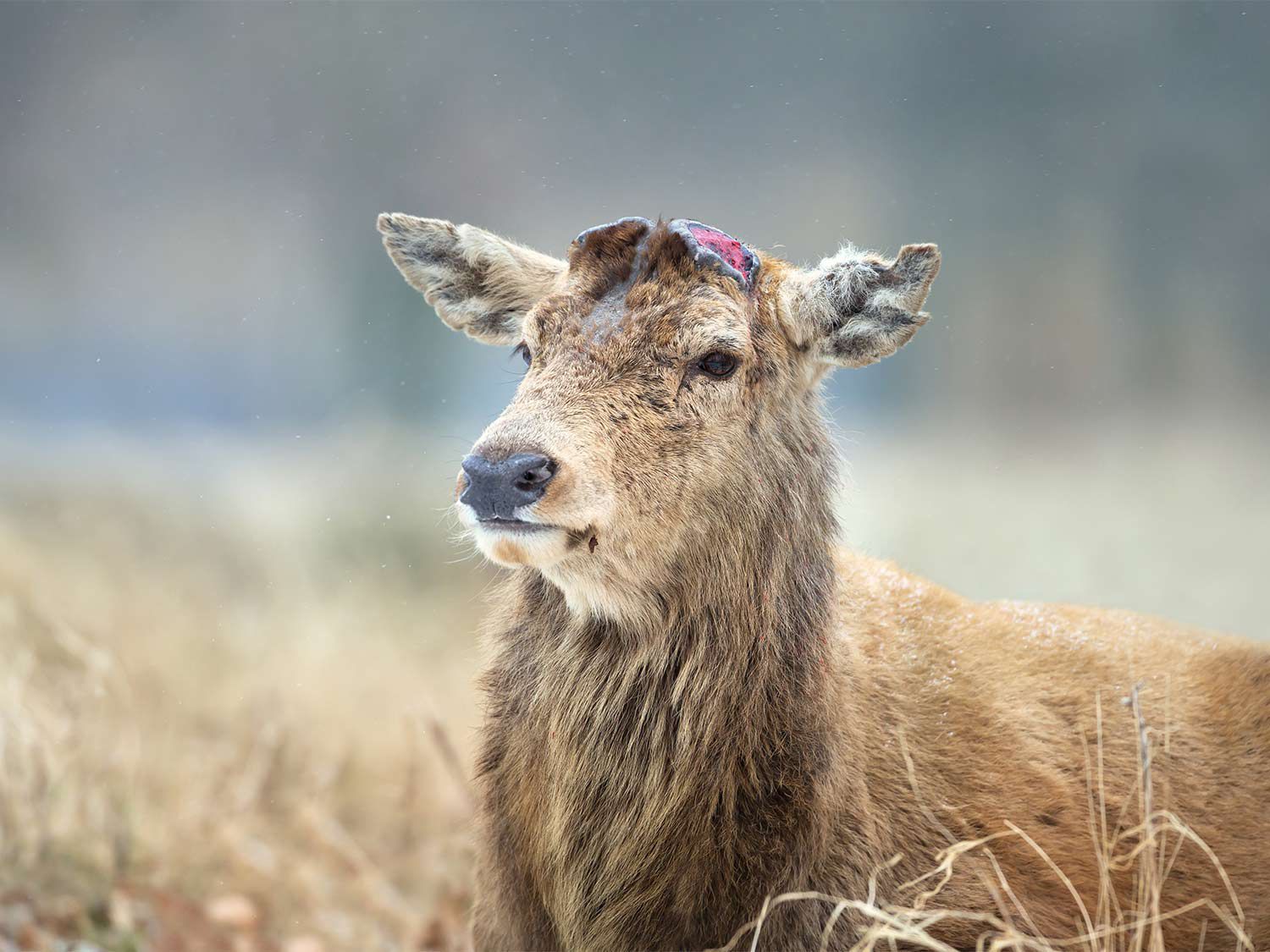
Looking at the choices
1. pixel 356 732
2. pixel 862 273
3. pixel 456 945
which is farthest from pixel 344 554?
pixel 862 273

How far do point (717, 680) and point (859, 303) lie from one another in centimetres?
123

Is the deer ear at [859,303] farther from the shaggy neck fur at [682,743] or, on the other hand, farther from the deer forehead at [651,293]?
the shaggy neck fur at [682,743]

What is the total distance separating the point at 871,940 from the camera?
9.57 ft

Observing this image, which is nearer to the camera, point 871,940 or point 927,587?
point 871,940

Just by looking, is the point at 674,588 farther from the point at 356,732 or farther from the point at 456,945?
the point at 356,732

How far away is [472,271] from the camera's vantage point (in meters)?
4.18

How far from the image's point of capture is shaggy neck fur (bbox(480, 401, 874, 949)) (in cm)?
319

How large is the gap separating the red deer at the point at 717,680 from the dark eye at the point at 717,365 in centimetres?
1

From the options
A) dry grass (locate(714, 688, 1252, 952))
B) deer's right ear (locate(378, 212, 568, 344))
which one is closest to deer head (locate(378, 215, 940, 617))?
deer's right ear (locate(378, 212, 568, 344))

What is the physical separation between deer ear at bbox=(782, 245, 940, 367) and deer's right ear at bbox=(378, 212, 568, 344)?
0.95 metres

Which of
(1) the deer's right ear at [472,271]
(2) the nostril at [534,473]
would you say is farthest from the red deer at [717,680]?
(1) the deer's right ear at [472,271]

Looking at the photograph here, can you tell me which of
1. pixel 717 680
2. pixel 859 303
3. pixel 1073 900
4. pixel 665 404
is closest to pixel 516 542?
pixel 665 404

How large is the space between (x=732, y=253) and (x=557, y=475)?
1.09 meters

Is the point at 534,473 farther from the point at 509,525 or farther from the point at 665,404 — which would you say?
the point at 665,404
